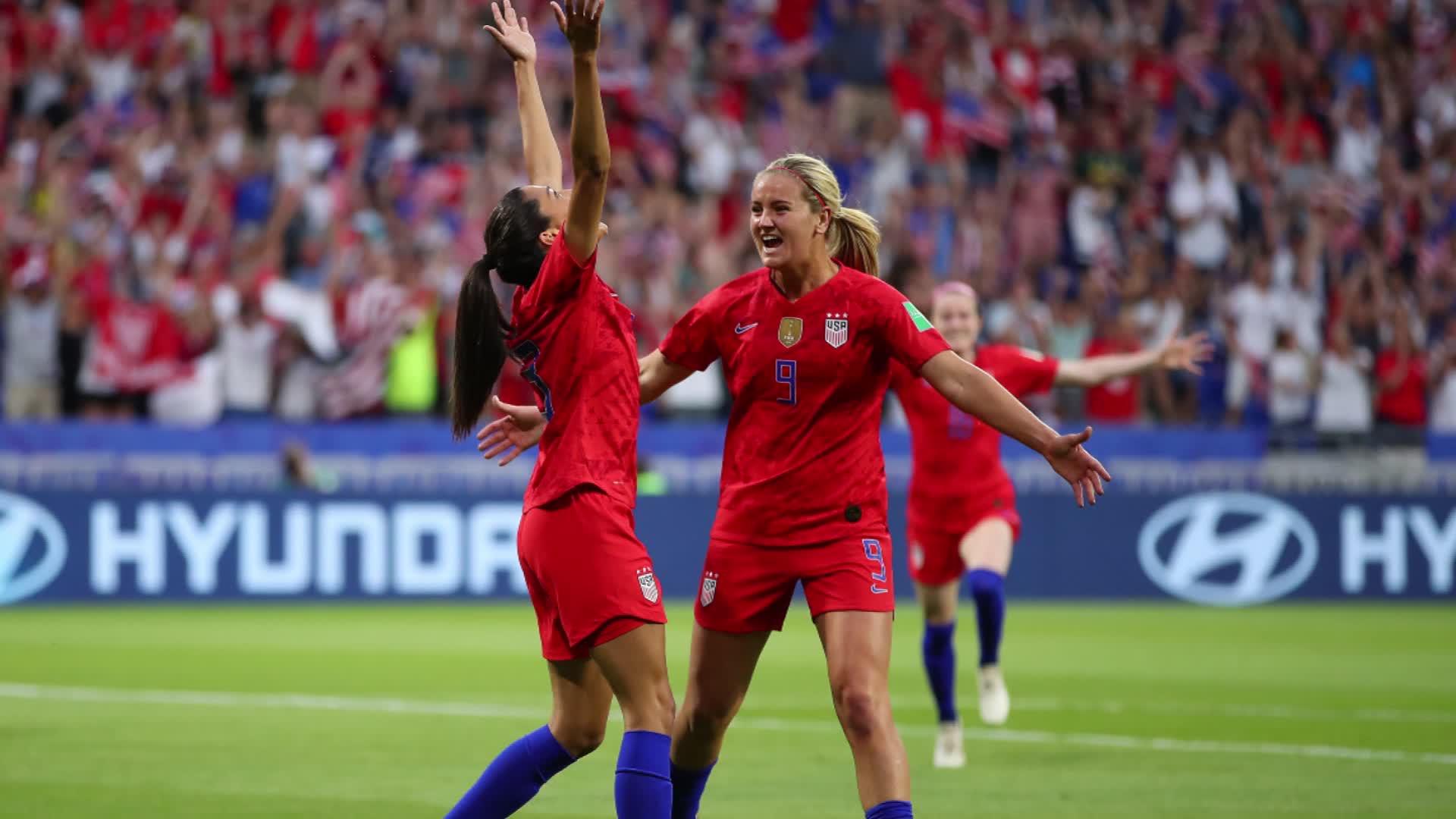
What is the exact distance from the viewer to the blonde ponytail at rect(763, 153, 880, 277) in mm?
6574

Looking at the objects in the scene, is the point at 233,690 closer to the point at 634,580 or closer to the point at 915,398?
the point at 915,398

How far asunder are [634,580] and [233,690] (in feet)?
24.9

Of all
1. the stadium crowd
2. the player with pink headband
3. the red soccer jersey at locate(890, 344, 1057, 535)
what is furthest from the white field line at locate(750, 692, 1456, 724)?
the stadium crowd

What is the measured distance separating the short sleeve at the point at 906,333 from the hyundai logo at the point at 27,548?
43.4ft

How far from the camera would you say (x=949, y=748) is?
956cm

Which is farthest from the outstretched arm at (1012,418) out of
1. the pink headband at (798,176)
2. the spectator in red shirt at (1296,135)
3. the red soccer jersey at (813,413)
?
the spectator in red shirt at (1296,135)

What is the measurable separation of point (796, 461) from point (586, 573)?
0.98m

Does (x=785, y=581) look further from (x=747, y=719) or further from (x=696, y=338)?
(x=747, y=719)

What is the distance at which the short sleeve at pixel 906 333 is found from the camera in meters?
6.21

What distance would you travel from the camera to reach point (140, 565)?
18188 millimetres

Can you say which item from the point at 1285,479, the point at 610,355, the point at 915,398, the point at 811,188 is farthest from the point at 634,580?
the point at 1285,479

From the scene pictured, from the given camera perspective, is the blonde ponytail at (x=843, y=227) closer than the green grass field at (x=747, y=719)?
Yes

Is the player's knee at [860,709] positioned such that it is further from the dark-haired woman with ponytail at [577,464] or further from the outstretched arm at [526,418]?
the outstretched arm at [526,418]

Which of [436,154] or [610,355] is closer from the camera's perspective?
[610,355]
